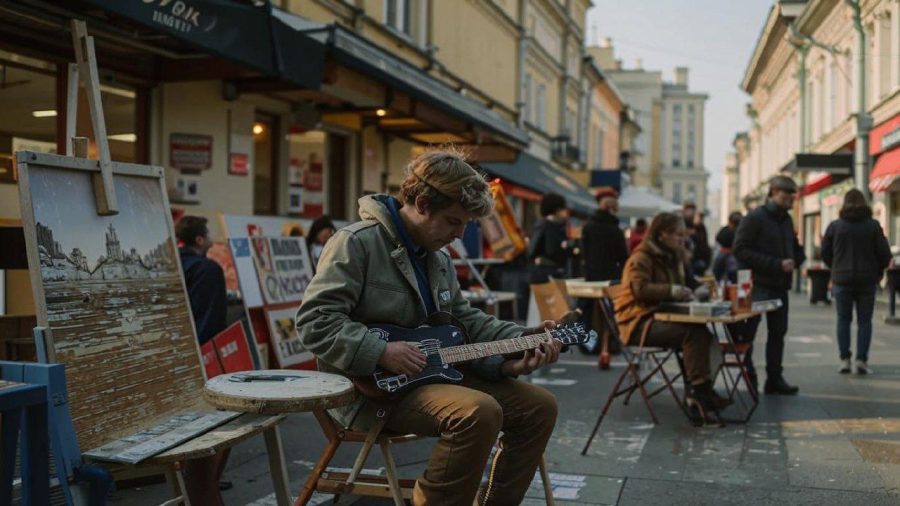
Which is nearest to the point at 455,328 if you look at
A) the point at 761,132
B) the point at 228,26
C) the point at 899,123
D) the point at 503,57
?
the point at 228,26

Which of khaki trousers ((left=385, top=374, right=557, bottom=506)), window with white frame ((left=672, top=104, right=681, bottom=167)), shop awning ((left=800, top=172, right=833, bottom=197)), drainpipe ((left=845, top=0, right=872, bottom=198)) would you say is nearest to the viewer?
khaki trousers ((left=385, top=374, right=557, bottom=506))

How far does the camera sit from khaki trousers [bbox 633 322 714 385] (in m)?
6.50

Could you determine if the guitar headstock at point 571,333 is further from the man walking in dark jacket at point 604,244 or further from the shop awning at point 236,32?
the man walking in dark jacket at point 604,244

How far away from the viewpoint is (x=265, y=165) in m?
10.9

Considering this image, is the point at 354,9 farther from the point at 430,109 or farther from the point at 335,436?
the point at 335,436

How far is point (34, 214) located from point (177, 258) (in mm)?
906

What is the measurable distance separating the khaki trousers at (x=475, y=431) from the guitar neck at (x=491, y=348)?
0.48 ft

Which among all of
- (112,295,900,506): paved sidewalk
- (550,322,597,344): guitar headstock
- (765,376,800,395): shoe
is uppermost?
(550,322,597,344): guitar headstock

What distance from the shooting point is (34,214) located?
3.43m

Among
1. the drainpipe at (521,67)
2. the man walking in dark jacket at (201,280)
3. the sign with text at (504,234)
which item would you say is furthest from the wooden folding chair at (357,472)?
the drainpipe at (521,67)

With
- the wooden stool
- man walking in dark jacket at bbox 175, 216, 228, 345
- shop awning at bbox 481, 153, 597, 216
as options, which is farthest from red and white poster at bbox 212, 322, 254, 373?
shop awning at bbox 481, 153, 597, 216

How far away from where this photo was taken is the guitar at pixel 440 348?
11.3 feet

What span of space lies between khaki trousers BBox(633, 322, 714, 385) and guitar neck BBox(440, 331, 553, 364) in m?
3.00

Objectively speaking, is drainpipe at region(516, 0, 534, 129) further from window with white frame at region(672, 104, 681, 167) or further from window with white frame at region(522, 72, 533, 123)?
window with white frame at region(672, 104, 681, 167)
